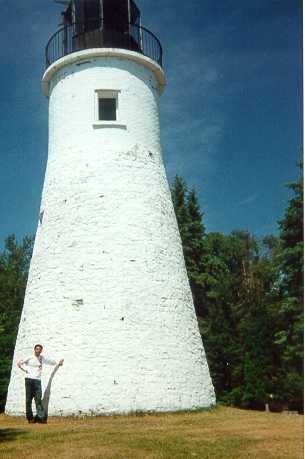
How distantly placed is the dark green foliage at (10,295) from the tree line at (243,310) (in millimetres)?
56

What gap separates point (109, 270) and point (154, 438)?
17.4ft

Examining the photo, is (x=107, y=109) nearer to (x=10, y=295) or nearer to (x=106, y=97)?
(x=106, y=97)

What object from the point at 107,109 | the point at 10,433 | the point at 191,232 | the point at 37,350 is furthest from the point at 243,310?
the point at 10,433

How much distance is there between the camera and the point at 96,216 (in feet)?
47.2

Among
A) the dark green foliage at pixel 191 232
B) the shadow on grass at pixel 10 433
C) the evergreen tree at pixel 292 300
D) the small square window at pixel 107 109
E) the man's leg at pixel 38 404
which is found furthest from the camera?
the dark green foliage at pixel 191 232

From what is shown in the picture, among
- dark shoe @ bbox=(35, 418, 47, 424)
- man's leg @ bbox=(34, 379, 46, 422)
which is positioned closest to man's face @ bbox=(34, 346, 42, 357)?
man's leg @ bbox=(34, 379, 46, 422)

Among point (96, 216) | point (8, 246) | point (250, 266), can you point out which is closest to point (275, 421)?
point (96, 216)

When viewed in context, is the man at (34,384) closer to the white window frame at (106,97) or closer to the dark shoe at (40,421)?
the dark shoe at (40,421)

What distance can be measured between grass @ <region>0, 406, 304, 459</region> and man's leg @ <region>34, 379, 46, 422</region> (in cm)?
26

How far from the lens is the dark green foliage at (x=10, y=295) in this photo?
1928 cm

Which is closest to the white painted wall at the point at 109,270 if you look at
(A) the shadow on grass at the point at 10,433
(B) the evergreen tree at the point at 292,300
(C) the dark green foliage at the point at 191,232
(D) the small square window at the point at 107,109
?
(D) the small square window at the point at 107,109

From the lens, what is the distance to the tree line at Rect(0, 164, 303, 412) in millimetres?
20344

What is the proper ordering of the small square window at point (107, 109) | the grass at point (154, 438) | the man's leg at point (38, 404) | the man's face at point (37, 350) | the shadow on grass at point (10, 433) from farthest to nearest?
the small square window at point (107, 109) → the man's face at point (37, 350) → the man's leg at point (38, 404) → the shadow on grass at point (10, 433) → the grass at point (154, 438)

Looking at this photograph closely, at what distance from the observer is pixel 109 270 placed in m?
13.9
